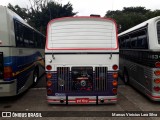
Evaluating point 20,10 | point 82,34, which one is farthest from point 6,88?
point 20,10

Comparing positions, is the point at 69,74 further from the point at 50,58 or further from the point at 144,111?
the point at 144,111

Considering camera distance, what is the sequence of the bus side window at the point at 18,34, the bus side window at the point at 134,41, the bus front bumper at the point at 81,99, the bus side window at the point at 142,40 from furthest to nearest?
the bus side window at the point at 134,41, the bus side window at the point at 142,40, the bus side window at the point at 18,34, the bus front bumper at the point at 81,99

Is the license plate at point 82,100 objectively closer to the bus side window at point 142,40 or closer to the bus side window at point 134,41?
the bus side window at point 142,40

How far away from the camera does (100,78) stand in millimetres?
6078

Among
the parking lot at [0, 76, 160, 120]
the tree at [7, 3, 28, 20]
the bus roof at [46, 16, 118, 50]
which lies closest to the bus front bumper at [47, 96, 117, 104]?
the parking lot at [0, 76, 160, 120]

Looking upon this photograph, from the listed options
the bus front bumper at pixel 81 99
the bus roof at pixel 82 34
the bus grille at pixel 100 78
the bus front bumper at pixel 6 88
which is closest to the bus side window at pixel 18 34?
the bus roof at pixel 82 34

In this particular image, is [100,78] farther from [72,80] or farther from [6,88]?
[6,88]

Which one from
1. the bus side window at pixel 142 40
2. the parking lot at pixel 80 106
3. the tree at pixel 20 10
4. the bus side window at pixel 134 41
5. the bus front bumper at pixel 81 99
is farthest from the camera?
the tree at pixel 20 10

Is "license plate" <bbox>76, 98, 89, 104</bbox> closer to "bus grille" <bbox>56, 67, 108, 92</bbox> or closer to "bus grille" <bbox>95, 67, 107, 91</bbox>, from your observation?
"bus grille" <bbox>56, 67, 108, 92</bbox>

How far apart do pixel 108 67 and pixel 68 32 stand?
1708 mm

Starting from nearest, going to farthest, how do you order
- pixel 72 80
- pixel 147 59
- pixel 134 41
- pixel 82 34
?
pixel 72 80 → pixel 82 34 → pixel 147 59 → pixel 134 41

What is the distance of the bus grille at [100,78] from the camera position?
604 centimetres

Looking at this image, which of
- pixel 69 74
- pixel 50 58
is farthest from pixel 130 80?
pixel 50 58

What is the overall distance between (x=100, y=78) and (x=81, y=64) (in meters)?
0.75
